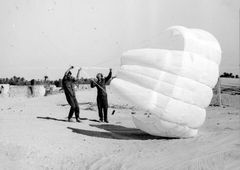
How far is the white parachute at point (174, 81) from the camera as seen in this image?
10500 mm

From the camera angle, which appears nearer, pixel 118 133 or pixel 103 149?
pixel 103 149

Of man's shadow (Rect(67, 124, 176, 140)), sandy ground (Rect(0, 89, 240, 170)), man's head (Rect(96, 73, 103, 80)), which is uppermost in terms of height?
man's head (Rect(96, 73, 103, 80))

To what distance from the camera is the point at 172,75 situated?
10.5 metres

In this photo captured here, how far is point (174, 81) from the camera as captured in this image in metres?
10.5

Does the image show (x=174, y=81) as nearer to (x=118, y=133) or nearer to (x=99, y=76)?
(x=118, y=133)

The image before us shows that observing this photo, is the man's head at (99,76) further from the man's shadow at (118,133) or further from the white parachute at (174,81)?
the white parachute at (174,81)

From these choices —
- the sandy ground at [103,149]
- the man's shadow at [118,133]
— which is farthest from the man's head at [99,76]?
the sandy ground at [103,149]

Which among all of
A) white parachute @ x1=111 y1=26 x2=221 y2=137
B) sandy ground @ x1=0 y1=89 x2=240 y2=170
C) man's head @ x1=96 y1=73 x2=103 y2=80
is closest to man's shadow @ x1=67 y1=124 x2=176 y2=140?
sandy ground @ x1=0 y1=89 x2=240 y2=170

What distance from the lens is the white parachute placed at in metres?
10.5

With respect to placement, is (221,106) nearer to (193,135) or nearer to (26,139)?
(193,135)

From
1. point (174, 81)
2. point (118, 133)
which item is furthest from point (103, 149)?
point (118, 133)

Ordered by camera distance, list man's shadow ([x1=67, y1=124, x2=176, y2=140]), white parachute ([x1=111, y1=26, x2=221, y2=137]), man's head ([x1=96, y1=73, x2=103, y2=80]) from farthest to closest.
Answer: man's head ([x1=96, y1=73, x2=103, y2=80]), man's shadow ([x1=67, y1=124, x2=176, y2=140]), white parachute ([x1=111, y1=26, x2=221, y2=137])

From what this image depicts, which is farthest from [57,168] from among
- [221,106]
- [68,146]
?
[221,106]

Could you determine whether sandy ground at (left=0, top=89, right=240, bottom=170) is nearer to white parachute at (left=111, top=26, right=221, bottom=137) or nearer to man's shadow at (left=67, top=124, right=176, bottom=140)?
man's shadow at (left=67, top=124, right=176, bottom=140)
